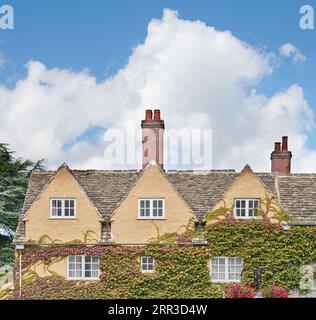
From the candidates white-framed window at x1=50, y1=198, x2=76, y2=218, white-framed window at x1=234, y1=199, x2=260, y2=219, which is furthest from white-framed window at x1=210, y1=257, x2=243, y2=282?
white-framed window at x1=50, y1=198, x2=76, y2=218

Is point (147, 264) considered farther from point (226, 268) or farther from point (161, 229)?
point (226, 268)

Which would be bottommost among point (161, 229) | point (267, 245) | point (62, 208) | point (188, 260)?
point (188, 260)

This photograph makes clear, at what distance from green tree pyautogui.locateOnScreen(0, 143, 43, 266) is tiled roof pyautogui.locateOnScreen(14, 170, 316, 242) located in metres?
2.23

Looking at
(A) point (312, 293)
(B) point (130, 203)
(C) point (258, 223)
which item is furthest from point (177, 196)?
(A) point (312, 293)

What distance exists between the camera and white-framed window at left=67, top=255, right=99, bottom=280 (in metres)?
7.99

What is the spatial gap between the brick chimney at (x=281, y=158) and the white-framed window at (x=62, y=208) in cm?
300

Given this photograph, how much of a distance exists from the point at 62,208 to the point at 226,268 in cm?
260

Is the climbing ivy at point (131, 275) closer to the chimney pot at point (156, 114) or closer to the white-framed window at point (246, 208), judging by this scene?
the white-framed window at point (246, 208)

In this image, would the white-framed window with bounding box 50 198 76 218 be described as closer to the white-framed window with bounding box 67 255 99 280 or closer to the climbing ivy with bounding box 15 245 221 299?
the climbing ivy with bounding box 15 245 221 299

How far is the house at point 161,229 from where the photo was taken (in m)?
8.13

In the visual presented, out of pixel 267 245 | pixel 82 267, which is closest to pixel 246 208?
pixel 267 245

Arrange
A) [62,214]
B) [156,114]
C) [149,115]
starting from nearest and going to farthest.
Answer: [156,114]
[149,115]
[62,214]

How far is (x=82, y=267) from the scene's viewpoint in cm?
824
